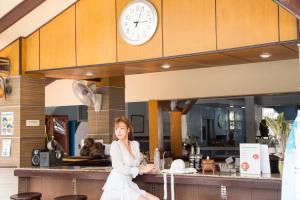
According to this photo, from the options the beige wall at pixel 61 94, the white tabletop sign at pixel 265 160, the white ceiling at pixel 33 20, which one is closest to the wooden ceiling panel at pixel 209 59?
the white tabletop sign at pixel 265 160

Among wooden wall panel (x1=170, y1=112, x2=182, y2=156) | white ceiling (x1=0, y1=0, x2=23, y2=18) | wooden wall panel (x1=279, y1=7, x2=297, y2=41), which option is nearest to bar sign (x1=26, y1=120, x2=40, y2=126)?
white ceiling (x1=0, y1=0, x2=23, y2=18)

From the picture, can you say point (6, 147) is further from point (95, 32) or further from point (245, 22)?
point (245, 22)

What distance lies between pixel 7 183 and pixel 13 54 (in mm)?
1795

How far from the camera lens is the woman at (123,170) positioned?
4.41 m

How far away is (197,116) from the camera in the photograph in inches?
384

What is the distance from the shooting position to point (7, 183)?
5.97 meters

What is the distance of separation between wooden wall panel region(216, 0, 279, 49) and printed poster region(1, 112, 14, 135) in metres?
3.16

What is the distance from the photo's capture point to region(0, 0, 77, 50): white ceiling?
224 inches

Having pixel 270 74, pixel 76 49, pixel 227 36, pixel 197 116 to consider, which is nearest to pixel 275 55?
pixel 227 36

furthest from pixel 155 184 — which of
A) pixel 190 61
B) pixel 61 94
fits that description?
pixel 61 94

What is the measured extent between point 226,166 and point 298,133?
1598 mm

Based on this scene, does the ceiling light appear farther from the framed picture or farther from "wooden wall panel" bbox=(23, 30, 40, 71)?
the framed picture

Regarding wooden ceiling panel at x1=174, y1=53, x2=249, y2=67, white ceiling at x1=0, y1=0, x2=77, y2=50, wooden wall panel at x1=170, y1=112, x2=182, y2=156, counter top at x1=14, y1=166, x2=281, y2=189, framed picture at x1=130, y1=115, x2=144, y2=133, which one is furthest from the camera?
framed picture at x1=130, y1=115, x2=144, y2=133

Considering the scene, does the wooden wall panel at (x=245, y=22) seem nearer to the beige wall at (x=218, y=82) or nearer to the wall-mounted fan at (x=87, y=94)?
the wall-mounted fan at (x=87, y=94)
